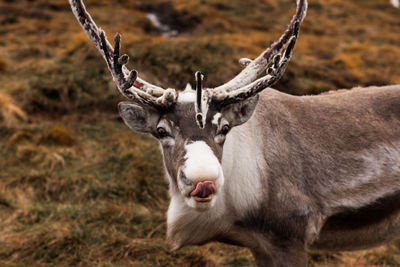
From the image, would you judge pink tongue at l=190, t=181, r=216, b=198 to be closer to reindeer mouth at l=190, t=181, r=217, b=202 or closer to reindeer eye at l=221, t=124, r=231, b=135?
reindeer mouth at l=190, t=181, r=217, b=202

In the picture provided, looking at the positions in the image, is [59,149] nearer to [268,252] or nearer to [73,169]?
[73,169]

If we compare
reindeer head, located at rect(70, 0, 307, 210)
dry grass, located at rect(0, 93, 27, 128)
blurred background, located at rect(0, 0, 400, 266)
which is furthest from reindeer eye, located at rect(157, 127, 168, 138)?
dry grass, located at rect(0, 93, 27, 128)

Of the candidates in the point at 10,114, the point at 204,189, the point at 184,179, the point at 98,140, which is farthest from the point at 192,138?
the point at 10,114

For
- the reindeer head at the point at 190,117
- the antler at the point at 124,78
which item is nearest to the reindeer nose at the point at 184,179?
the reindeer head at the point at 190,117

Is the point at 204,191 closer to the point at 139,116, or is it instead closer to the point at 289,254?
the point at 139,116

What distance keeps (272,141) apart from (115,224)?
312 cm

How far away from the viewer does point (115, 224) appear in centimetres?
614

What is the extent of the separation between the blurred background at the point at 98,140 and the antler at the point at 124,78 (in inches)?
105

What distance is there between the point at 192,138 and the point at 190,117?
0.62 feet

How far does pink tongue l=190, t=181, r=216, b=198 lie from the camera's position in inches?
115

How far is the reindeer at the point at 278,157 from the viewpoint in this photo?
135 inches

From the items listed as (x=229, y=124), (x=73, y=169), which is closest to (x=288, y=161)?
(x=229, y=124)

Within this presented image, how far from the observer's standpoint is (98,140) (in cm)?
846

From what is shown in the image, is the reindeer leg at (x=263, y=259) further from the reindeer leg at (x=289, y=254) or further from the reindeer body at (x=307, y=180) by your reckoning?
the reindeer leg at (x=289, y=254)
